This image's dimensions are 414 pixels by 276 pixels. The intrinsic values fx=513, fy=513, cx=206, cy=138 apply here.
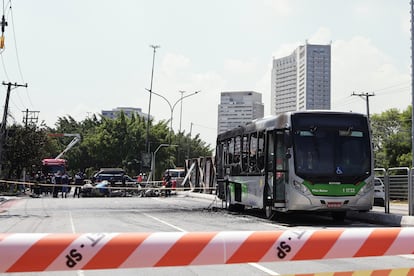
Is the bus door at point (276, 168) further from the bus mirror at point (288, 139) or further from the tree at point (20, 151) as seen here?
the tree at point (20, 151)

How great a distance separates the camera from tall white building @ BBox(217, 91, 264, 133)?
110312 mm

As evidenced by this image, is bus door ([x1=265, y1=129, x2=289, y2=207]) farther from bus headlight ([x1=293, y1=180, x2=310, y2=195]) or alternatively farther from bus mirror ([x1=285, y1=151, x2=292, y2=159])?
bus headlight ([x1=293, y1=180, x2=310, y2=195])

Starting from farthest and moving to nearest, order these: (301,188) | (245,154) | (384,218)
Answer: (245,154)
(384,218)
(301,188)

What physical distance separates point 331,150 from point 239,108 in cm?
9685

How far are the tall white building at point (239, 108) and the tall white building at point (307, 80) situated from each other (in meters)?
12.5

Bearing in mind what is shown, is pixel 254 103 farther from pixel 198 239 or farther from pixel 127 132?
pixel 198 239

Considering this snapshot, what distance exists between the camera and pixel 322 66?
3524 inches

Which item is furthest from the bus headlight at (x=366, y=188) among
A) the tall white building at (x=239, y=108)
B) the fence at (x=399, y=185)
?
the tall white building at (x=239, y=108)

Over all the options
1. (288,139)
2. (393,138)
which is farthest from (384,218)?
(393,138)

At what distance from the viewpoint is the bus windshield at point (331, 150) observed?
14844mm

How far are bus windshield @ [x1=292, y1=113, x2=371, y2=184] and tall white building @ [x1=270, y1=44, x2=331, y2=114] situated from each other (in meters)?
72.6

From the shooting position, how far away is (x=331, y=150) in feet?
49.4

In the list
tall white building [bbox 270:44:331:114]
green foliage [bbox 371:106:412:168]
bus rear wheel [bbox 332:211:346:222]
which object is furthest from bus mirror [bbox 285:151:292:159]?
tall white building [bbox 270:44:331:114]

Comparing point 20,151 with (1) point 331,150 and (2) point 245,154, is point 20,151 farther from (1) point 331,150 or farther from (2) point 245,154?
(1) point 331,150
